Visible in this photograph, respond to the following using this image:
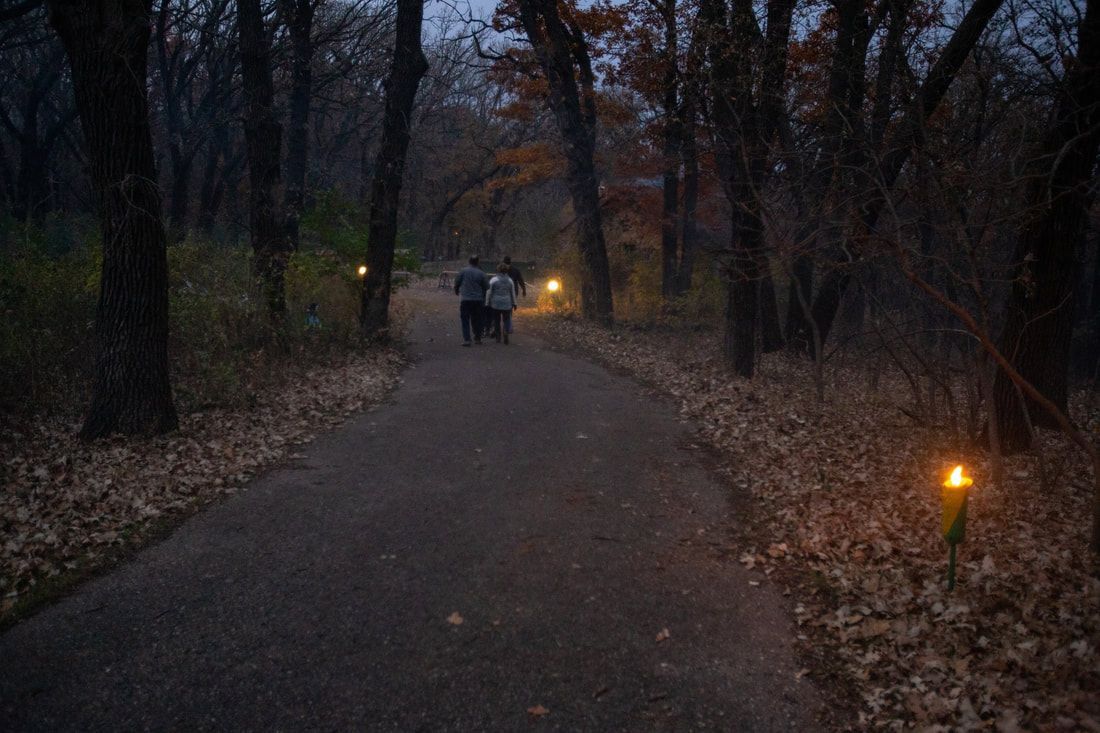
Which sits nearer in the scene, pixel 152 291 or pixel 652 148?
pixel 152 291

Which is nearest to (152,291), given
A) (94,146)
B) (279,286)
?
(94,146)

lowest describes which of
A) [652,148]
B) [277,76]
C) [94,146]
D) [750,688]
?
[750,688]

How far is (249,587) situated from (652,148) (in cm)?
2022

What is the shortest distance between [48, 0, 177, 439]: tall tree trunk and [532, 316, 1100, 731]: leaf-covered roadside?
21.0 ft

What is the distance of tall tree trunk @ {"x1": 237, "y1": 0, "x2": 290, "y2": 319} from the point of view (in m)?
13.2

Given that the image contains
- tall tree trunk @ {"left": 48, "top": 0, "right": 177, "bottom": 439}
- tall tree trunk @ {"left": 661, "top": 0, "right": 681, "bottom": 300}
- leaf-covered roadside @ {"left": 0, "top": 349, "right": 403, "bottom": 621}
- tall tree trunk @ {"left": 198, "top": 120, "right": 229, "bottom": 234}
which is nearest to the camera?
leaf-covered roadside @ {"left": 0, "top": 349, "right": 403, "bottom": 621}

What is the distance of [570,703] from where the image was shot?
3.77 meters

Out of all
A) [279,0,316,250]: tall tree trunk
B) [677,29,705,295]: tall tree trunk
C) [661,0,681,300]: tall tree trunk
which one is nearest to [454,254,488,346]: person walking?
[279,0,316,250]: tall tree trunk

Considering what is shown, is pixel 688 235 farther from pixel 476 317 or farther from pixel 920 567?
pixel 920 567

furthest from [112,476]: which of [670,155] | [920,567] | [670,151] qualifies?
[670,151]

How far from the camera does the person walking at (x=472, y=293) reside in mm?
16375

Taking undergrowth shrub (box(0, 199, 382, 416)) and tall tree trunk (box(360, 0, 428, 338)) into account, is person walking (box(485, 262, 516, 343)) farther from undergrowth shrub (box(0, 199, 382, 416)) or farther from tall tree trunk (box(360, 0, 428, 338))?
undergrowth shrub (box(0, 199, 382, 416))

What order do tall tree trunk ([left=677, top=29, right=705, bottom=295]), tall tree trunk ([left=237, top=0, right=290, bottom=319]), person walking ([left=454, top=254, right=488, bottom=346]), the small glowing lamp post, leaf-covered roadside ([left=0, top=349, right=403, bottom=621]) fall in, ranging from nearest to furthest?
1. the small glowing lamp post
2. leaf-covered roadside ([left=0, top=349, right=403, bottom=621])
3. tall tree trunk ([left=237, top=0, right=290, bottom=319])
4. tall tree trunk ([left=677, top=29, right=705, bottom=295])
5. person walking ([left=454, top=254, right=488, bottom=346])

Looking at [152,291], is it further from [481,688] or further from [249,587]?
[481,688]
